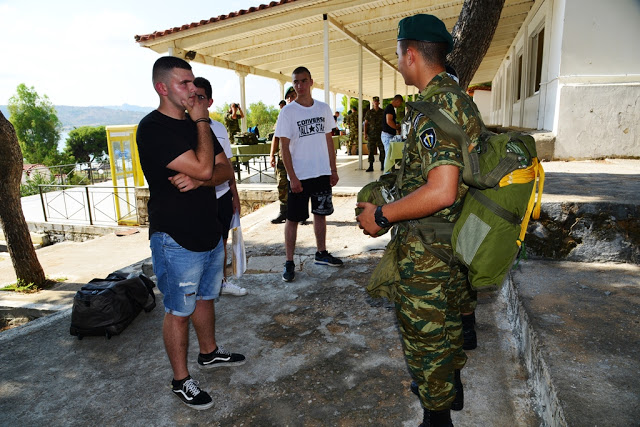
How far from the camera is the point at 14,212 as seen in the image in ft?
21.7

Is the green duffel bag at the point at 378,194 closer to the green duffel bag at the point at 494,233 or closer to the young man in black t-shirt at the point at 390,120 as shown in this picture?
the green duffel bag at the point at 494,233

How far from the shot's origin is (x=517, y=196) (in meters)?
1.53

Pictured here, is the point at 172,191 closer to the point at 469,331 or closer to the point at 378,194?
the point at 378,194

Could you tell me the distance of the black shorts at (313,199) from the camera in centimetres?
374

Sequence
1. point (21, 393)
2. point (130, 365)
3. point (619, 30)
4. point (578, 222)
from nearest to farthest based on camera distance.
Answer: point (21, 393) < point (130, 365) < point (578, 222) < point (619, 30)

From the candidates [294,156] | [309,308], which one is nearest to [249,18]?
[294,156]

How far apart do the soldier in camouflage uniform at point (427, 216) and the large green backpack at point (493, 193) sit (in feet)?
0.14

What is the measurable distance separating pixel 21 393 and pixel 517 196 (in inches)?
109

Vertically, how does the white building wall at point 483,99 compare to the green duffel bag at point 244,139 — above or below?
above

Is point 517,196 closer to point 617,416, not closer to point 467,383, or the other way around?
point 617,416

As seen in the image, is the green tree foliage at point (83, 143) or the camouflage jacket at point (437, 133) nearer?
the camouflage jacket at point (437, 133)

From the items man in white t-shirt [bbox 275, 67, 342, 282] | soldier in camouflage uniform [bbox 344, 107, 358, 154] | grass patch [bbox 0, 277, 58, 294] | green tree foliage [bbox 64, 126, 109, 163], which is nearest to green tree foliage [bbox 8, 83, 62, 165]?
green tree foliage [bbox 64, 126, 109, 163]

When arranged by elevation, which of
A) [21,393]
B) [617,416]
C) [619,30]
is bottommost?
[21,393]

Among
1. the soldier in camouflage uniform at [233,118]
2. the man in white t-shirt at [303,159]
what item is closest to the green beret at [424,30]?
the man in white t-shirt at [303,159]
